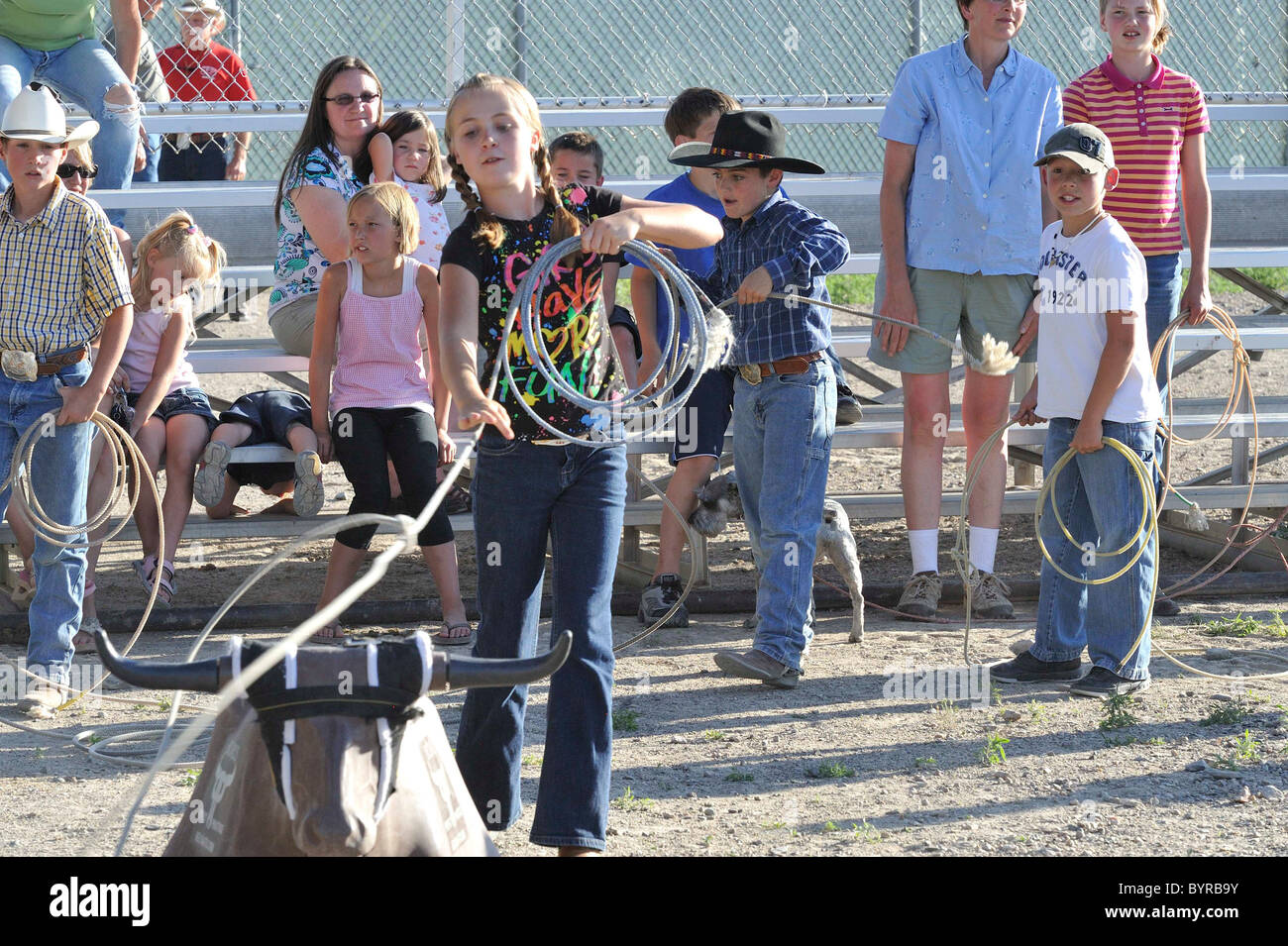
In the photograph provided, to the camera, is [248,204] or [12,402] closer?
[12,402]

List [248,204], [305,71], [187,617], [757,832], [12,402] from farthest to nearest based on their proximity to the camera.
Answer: [305,71] → [248,204] → [187,617] → [12,402] → [757,832]

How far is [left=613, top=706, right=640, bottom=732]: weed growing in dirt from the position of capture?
5.25 m

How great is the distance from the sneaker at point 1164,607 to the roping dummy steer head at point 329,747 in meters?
4.88

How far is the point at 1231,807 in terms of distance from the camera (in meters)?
4.40

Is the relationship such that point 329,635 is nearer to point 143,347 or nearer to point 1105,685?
point 143,347

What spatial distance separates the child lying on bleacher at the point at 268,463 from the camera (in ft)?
21.4

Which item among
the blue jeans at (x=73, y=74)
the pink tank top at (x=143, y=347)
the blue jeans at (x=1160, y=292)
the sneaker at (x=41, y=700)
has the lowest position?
the sneaker at (x=41, y=700)

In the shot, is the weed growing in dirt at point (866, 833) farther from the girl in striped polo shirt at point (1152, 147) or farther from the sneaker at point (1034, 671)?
the girl in striped polo shirt at point (1152, 147)

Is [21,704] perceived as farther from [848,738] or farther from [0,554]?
[848,738]

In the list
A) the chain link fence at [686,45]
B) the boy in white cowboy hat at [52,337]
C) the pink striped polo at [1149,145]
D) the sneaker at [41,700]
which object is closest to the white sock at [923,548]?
the pink striped polo at [1149,145]

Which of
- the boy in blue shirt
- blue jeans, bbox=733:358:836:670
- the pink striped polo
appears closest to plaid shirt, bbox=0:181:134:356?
the boy in blue shirt

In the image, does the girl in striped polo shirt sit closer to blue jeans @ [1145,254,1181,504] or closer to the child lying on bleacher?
blue jeans @ [1145,254,1181,504]
